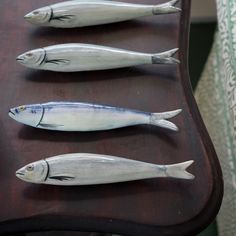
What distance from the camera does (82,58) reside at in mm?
529

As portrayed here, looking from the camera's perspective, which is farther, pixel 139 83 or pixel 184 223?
pixel 139 83

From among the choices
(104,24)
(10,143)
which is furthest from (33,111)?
(104,24)

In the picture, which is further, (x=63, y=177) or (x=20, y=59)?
(x=20, y=59)

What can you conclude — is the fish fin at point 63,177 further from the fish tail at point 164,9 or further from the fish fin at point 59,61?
the fish tail at point 164,9

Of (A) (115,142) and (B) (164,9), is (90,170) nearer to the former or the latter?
(A) (115,142)

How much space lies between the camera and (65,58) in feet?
1.73

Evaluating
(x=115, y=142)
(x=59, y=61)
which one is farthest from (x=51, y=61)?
(x=115, y=142)

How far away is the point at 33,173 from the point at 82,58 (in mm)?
170

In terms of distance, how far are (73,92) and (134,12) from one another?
153 mm

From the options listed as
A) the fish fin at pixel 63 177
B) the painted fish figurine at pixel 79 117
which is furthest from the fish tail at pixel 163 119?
the fish fin at pixel 63 177

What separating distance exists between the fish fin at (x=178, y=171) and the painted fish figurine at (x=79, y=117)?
0.18ft

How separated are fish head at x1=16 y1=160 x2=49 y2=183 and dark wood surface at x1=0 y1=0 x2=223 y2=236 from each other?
1 centimetres

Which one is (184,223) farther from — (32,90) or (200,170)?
(32,90)

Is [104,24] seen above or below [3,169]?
above
